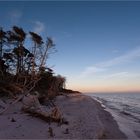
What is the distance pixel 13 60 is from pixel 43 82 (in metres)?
8.36

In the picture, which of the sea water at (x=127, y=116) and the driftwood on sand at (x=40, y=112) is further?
the sea water at (x=127, y=116)

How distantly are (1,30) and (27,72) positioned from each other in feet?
18.4

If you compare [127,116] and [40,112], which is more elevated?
A: [40,112]

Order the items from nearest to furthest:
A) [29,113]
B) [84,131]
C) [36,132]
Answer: [36,132]
[84,131]
[29,113]

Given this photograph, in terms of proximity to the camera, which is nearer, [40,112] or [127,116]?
[40,112]

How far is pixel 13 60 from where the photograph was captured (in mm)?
28547

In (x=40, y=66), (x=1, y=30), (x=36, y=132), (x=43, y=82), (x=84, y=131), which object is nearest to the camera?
(x=36, y=132)

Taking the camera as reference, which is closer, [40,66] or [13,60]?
[40,66]

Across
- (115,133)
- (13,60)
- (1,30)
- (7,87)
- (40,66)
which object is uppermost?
(1,30)

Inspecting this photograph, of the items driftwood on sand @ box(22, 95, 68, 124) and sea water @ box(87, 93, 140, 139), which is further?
sea water @ box(87, 93, 140, 139)

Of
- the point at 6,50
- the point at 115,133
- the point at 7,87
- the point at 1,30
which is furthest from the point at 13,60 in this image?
the point at 115,133

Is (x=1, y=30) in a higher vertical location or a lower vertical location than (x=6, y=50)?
higher

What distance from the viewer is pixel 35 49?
2423 centimetres

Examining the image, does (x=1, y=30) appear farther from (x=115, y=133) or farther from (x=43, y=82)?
(x=115, y=133)
